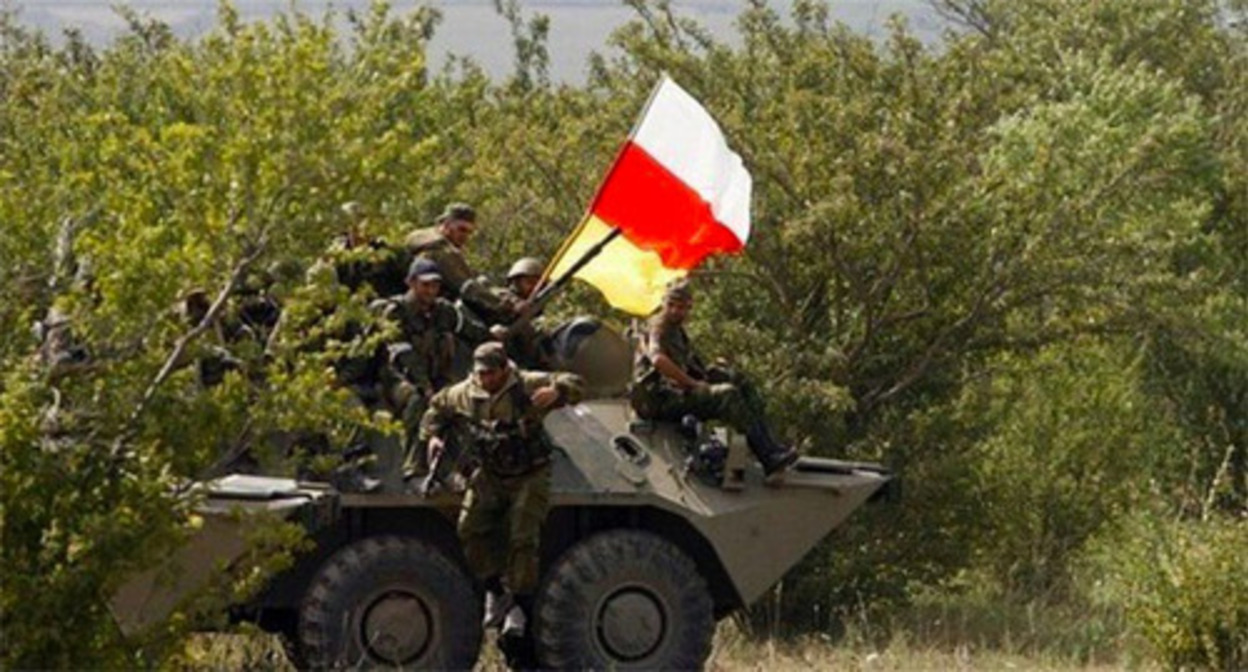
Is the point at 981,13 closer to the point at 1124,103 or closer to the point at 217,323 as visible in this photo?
the point at 1124,103

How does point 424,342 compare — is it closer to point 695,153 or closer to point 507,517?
point 507,517

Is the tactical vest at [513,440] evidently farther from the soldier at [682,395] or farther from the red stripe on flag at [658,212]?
the red stripe on flag at [658,212]

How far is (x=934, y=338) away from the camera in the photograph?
22.0 meters

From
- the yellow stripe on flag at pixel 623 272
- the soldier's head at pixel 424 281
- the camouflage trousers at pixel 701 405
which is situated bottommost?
the camouflage trousers at pixel 701 405

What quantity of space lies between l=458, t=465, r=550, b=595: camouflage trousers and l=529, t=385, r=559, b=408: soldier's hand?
399 millimetres

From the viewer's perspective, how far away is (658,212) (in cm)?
1848

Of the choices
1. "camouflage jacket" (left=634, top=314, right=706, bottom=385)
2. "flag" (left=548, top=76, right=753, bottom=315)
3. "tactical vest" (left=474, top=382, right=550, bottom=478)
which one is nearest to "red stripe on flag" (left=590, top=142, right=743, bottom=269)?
"flag" (left=548, top=76, right=753, bottom=315)

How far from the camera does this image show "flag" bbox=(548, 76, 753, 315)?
18406 millimetres

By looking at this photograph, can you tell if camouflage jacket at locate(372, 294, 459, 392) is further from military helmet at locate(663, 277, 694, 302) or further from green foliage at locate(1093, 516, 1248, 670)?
green foliage at locate(1093, 516, 1248, 670)

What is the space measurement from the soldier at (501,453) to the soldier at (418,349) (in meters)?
0.20

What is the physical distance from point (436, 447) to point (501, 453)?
1.07 feet

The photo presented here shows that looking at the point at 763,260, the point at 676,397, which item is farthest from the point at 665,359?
the point at 763,260

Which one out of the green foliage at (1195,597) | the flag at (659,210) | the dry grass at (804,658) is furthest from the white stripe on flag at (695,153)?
the green foliage at (1195,597)

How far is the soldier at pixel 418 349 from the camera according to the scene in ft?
55.8
